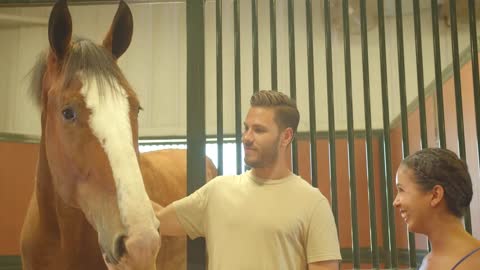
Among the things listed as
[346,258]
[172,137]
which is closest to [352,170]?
[346,258]

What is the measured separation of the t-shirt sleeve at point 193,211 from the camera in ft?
5.25

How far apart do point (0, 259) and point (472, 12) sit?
4.31 m

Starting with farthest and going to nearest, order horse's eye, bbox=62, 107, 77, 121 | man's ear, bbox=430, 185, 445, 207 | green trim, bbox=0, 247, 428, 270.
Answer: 1. green trim, bbox=0, 247, 428, 270
2. horse's eye, bbox=62, 107, 77, 121
3. man's ear, bbox=430, 185, 445, 207

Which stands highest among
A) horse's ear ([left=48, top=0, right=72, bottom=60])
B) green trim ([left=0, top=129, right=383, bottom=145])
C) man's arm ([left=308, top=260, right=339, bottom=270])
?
horse's ear ([left=48, top=0, right=72, bottom=60])

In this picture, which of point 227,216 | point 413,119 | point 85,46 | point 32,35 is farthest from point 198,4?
point 32,35

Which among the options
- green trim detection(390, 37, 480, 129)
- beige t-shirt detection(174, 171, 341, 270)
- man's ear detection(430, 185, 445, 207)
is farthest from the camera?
green trim detection(390, 37, 480, 129)

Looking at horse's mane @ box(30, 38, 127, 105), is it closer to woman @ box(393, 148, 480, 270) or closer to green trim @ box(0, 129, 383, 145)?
woman @ box(393, 148, 480, 270)

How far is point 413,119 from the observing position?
4527mm

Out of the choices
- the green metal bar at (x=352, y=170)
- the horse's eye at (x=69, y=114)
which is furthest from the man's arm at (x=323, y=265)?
the horse's eye at (x=69, y=114)

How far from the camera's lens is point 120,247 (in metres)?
1.22

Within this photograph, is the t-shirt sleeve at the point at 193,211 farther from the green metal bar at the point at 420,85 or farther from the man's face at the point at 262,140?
the green metal bar at the point at 420,85

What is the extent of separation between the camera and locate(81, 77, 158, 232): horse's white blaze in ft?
3.97

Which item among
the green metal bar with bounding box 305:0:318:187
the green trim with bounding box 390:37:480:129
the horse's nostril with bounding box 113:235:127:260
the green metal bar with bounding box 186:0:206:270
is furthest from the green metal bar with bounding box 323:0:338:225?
the green trim with bounding box 390:37:480:129

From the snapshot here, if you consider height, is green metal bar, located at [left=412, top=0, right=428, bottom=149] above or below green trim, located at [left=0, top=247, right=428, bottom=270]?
above
